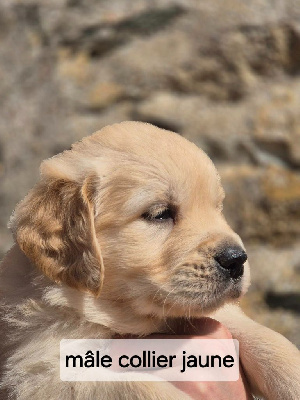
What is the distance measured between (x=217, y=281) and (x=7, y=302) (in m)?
1.04

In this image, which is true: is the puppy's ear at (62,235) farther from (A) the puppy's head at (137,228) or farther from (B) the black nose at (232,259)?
(B) the black nose at (232,259)

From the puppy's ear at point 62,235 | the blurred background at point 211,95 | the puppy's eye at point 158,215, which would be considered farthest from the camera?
the blurred background at point 211,95

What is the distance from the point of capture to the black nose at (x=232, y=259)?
3201 millimetres

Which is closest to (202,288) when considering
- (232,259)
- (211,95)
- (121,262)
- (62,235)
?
(232,259)

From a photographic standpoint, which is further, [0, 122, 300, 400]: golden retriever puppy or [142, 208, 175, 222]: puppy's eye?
[142, 208, 175, 222]: puppy's eye

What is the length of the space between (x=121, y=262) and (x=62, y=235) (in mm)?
314

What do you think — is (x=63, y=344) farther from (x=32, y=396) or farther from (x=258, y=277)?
(x=258, y=277)

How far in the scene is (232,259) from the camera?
3205 mm

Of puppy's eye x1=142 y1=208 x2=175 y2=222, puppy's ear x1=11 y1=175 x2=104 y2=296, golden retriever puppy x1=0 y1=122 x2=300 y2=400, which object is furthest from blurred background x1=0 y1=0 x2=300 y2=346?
puppy's ear x1=11 y1=175 x2=104 y2=296

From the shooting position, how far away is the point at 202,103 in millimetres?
6125

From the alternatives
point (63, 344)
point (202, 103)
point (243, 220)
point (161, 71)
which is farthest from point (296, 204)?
point (63, 344)

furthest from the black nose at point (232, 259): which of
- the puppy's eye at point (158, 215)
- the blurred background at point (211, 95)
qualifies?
the blurred background at point (211, 95)

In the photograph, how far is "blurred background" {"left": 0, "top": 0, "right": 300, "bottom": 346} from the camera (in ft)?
19.6

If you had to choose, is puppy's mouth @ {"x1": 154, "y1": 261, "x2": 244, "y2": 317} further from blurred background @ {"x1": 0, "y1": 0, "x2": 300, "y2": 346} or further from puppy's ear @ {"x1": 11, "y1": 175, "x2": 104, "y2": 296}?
blurred background @ {"x1": 0, "y1": 0, "x2": 300, "y2": 346}
